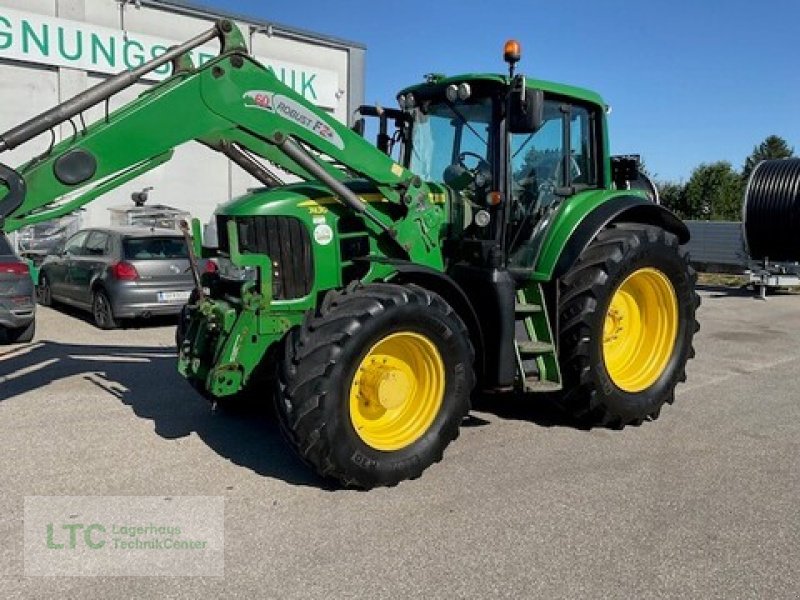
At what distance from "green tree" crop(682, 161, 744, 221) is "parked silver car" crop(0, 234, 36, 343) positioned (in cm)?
2967

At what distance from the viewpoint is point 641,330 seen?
6.23m

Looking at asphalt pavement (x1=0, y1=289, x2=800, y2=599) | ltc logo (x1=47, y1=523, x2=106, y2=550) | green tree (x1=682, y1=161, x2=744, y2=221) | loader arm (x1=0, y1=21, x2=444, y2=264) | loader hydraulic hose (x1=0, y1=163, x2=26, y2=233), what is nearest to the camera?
asphalt pavement (x1=0, y1=289, x2=800, y2=599)

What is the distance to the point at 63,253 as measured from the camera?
1161cm

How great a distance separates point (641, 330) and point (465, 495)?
265 centimetres

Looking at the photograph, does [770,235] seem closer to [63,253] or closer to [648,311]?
[648,311]

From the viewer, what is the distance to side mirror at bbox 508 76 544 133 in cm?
486

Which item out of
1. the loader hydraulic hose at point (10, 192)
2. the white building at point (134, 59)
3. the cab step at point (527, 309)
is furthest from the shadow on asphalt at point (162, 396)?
the white building at point (134, 59)

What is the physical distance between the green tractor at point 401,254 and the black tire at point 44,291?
300 inches

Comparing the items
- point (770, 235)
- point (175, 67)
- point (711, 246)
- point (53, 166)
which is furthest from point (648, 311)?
point (711, 246)

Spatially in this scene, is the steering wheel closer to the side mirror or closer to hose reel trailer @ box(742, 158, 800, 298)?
the side mirror

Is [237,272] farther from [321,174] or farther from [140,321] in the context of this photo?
[140,321]

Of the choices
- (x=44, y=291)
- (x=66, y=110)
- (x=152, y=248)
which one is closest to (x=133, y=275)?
(x=152, y=248)

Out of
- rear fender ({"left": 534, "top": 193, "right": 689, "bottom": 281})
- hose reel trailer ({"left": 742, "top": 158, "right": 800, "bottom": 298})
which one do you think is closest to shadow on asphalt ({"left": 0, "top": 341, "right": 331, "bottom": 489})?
rear fender ({"left": 534, "top": 193, "right": 689, "bottom": 281})

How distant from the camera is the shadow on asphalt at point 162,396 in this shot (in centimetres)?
497
